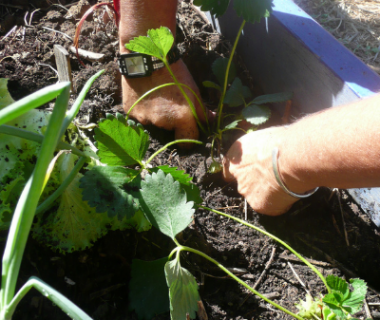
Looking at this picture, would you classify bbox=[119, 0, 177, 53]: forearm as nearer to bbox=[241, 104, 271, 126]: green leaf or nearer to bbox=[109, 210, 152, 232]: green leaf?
bbox=[241, 104, 271, 126]: green leaf

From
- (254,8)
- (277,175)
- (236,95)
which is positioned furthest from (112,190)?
(254,8)

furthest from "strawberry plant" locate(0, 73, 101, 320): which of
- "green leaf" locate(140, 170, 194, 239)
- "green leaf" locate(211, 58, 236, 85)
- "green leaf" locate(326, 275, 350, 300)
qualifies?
"green leaf" locate(211, 58, 236, 85)

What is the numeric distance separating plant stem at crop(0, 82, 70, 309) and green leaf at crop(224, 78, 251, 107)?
2.74 feet

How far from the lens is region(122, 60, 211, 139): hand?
1242 millimetres

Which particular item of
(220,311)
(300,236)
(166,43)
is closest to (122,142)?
(166,43)

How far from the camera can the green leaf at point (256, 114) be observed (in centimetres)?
111

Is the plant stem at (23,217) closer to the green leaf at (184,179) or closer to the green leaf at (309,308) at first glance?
the green leaf at (184,179)

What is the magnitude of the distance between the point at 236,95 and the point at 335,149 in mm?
513

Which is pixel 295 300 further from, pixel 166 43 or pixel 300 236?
pixel 166 43

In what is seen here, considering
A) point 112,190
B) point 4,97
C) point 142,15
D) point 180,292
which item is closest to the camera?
point 180,292

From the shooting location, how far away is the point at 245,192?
46.2 inches

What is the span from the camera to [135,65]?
1236 millimetres

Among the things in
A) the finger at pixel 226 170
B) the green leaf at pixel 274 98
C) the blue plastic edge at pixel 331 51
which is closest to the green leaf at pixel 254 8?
the blue plastic edge at pixel 331 51

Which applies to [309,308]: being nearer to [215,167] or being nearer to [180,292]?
[180,292]
